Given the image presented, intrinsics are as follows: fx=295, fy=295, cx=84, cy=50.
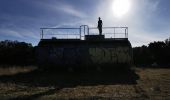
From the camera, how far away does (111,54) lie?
33375 millimetres

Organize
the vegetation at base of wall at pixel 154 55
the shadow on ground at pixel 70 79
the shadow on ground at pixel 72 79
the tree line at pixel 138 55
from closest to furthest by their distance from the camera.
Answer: the shadow on ground at pixel 70 79, the shadow on ground at pixel 72 79, the tree line at pixel 138 55, the vegetation at base of wall at pixel 154 55

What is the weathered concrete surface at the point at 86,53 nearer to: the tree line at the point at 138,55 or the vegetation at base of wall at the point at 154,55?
the tree line at the point at 138,55

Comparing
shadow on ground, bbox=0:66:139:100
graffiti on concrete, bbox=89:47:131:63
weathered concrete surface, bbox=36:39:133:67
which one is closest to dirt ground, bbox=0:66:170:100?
shadow on ground, bbox=0:66:139:100

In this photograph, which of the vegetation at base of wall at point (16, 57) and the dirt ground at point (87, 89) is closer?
the dirt ground at point (87, 89)

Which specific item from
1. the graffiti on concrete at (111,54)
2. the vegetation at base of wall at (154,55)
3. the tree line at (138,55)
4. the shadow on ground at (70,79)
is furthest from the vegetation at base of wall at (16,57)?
the graffiti on concrete at (111,54)

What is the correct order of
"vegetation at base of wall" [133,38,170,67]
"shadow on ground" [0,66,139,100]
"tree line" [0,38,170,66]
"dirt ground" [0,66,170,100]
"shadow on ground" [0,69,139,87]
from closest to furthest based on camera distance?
"dirt ground" [0,66,170,100] < "shadow on ground" [0,66,139,100] < "shadow on ground" [0,69,139,87] < "tree line" [0,38,170,66] < "vegetation at base of wall" [133,38,170,67]

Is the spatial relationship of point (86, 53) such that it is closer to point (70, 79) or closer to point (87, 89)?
point (70, 79)

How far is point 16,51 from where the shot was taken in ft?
183

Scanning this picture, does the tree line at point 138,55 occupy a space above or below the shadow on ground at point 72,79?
above

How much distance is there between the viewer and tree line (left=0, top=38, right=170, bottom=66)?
5425 centimetres

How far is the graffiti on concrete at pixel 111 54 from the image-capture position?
33.2 meters

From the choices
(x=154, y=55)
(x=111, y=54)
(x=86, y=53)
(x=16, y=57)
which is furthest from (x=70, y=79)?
(x=154, y=55)

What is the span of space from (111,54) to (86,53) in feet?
9.31

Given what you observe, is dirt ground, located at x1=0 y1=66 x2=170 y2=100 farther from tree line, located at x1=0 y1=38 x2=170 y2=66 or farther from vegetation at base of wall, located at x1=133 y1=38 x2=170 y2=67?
vegetation at base of wall, located at x1=133 y1=38 x2=170 y2=67
